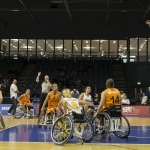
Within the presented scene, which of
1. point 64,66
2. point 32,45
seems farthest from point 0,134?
point 32,45

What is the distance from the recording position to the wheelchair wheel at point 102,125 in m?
9.07

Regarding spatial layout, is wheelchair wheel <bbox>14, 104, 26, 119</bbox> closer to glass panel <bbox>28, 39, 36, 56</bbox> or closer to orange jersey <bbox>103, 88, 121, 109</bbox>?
orange jersey <bbox>103, 88, 121, 109</bbox>

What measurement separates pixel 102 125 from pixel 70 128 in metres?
1.37

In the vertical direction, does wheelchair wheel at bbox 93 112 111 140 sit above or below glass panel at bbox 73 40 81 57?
below

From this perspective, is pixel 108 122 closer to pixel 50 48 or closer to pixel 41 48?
pixel 50 48

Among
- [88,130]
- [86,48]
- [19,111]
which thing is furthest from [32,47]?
[88,130]

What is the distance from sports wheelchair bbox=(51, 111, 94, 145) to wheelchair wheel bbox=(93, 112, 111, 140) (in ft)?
1.84

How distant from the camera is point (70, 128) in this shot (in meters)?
8.19

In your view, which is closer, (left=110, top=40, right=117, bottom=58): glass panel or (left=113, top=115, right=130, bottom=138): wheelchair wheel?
(left=113, top=115, right=130, bottom=138): wheelchair wheel

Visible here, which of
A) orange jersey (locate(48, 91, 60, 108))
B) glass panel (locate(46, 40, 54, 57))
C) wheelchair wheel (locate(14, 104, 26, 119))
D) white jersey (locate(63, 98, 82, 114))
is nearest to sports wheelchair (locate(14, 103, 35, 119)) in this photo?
wheelchair wheel (locate(14, 104, 26, 119))

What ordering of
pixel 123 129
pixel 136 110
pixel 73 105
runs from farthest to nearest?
pixel 136 110 < pixel 123 129 < pixel 73 105

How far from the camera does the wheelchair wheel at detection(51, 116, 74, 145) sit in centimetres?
820

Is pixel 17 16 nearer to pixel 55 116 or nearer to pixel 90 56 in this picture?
pixel 90 56

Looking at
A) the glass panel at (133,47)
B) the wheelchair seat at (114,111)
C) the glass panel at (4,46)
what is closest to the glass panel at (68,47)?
the glass panel at (4,46)
